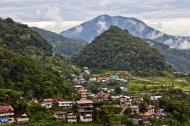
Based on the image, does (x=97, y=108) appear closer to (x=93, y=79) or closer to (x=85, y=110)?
(x=85, y=110)

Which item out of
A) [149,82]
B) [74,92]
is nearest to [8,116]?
[74,92]

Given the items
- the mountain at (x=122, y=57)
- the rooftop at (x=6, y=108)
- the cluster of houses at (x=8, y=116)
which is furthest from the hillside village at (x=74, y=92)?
the mountain at (x=122, y=57)

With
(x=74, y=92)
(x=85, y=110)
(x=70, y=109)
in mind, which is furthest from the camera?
(x=74, y=92)

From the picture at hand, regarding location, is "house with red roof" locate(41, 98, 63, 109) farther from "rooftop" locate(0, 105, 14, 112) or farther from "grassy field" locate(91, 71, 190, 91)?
"grassy field" locate(91, 71, 190, 91)

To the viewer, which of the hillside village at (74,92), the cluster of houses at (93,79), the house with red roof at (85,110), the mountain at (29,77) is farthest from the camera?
the cluster of houses at (93,79)

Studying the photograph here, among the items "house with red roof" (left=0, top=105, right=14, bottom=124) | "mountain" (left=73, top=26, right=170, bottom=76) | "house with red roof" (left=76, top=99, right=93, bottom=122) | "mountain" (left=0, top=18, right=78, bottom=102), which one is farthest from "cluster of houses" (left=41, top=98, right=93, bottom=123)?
"mountain" (left=73, top=26, right=170, bottom=76)

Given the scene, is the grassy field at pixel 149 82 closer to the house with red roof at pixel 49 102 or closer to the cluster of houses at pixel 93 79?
the cluster of houses at pixel 93 79
